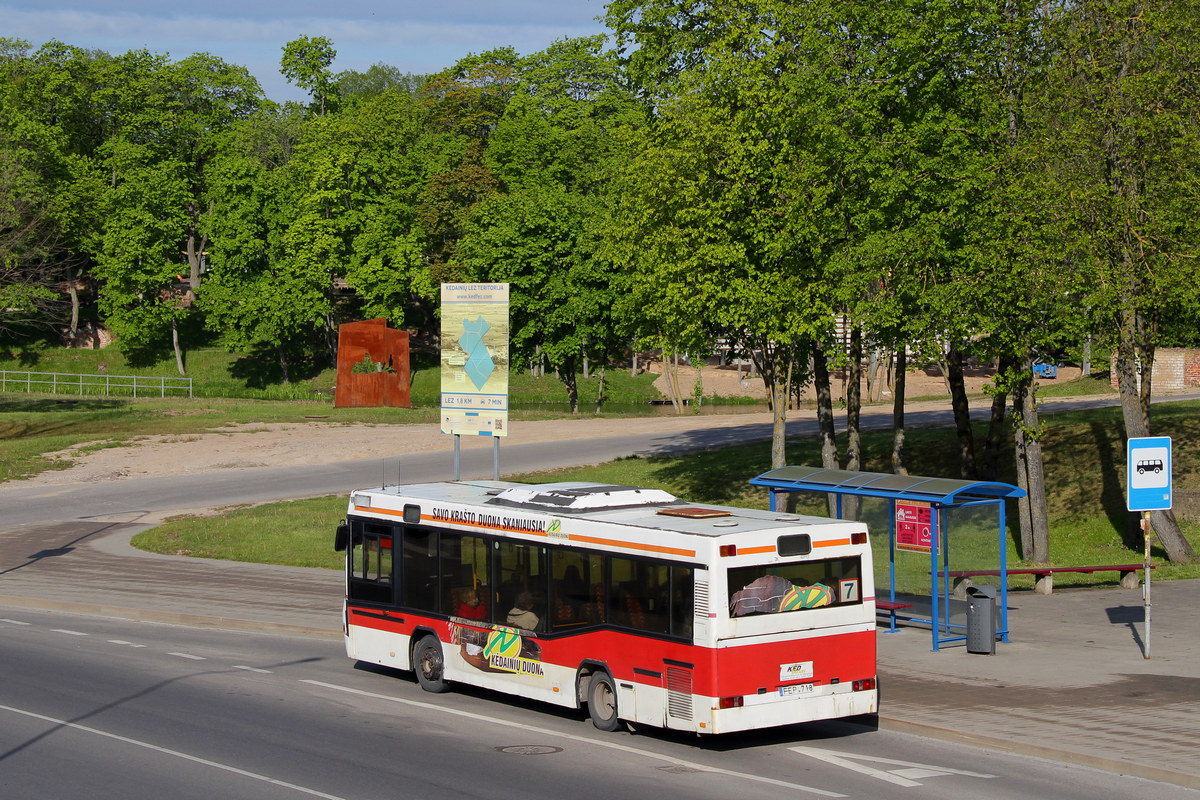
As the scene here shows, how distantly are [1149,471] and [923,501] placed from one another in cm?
312

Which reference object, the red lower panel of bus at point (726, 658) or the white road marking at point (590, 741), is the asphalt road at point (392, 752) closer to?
the white road marking at point (590, 741)

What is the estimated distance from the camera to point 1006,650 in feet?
57.2

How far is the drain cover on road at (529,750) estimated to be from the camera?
12219 millimetres

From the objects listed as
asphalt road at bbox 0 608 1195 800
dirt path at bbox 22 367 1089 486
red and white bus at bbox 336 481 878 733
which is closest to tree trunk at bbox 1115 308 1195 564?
red and white bus at bbox 336 481 878 733

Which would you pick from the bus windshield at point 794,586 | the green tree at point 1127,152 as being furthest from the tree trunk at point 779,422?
the bus windshield at point 794,586

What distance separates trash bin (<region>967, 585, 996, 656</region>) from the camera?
1695 centimetres

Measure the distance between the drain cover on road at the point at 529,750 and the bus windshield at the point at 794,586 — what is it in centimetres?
238

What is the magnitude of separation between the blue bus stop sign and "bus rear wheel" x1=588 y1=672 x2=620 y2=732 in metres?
8.06

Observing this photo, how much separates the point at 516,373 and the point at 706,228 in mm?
48381

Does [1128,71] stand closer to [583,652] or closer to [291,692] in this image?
[583,652]

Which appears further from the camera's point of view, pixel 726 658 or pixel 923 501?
pixel 923 501

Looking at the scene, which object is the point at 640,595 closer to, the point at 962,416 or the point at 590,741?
the point at 590,741

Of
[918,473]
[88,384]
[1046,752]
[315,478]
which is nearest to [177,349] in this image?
[88,384]

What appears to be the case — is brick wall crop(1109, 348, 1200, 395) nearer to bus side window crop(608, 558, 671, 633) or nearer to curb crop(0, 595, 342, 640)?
curb crop(0, 595, 342, 640)
